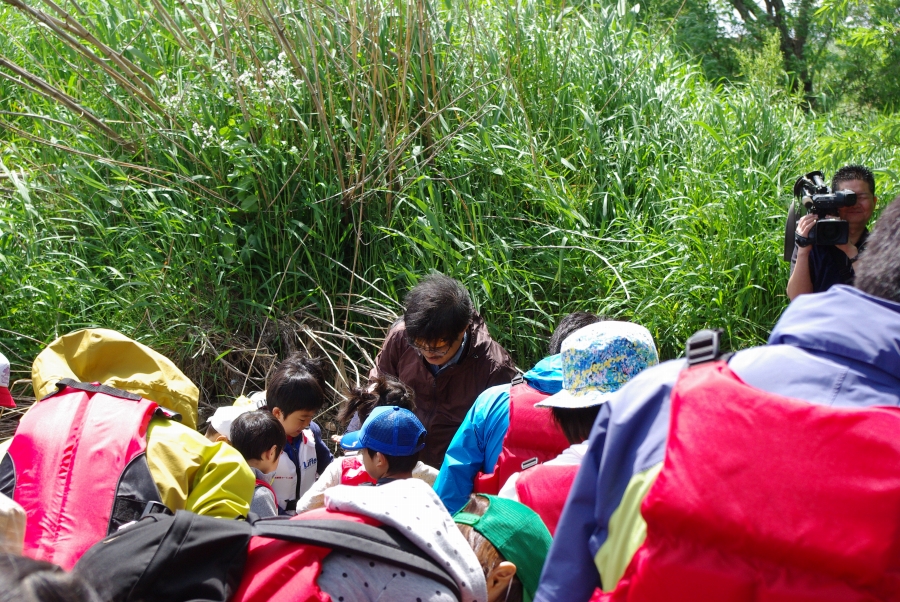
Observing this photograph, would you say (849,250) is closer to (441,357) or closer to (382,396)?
(441,357)

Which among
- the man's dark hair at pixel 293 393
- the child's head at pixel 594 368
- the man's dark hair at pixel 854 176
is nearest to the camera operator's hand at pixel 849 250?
the man's dark hair at pixel 854 176

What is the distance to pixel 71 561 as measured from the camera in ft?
6.01

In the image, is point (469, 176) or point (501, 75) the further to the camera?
point (501, 75)

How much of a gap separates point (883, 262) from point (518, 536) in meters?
0.91

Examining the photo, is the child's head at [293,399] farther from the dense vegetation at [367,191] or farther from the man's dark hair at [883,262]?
the man's dark hair at [883,262]

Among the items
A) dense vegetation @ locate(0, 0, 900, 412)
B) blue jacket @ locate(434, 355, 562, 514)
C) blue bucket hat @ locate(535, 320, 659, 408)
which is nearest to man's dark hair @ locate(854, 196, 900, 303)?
blue bucket hat @ locate(535, 320, 659, 408)

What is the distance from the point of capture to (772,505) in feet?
3.25

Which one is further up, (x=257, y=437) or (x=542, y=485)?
(x=542, y=485)

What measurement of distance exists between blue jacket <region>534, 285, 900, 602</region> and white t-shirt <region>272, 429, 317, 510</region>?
207 centimetres

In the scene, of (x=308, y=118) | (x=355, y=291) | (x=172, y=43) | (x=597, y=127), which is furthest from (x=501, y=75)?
(x=172, y=43)

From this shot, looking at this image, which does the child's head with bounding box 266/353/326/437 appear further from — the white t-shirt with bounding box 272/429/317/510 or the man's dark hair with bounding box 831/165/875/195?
the man's dark hair with bounding box 831/165/875/195

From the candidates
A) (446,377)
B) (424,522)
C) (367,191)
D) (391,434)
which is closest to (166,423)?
(391,434)

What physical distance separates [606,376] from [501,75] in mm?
3549

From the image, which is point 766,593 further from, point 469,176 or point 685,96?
point 685,96
